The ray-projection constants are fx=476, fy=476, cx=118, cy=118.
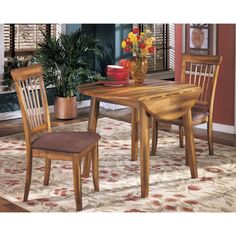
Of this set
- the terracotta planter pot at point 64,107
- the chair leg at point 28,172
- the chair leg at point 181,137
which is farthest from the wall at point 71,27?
the chair leg at point 28,172

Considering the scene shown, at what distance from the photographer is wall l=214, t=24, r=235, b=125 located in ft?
16.1

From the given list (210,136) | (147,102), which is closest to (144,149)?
(147,102)

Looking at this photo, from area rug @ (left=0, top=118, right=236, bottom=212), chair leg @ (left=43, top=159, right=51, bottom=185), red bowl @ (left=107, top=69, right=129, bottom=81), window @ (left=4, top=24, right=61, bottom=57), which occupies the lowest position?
area rug @ (left=0, top=118, right=236, bottom=212)

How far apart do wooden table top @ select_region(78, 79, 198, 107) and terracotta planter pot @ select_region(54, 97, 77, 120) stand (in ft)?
7.23

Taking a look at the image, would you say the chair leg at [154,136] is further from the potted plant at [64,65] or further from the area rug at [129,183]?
the potted plant at [64,65]

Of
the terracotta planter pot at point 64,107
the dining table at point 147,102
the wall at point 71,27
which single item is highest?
the wall at point 71,27

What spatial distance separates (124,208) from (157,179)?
2.16 ft

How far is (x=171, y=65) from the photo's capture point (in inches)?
321

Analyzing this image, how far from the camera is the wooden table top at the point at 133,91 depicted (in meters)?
3.13

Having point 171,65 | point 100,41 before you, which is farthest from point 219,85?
point 171,65

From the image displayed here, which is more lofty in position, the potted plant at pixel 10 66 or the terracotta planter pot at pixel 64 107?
the potted plant at pixel 10 66

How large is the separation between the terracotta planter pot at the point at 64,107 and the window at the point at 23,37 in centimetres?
82

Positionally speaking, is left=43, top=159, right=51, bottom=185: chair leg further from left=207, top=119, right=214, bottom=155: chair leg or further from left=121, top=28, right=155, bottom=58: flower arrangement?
left=207, top=119, right=214, bottom=155: chair leg

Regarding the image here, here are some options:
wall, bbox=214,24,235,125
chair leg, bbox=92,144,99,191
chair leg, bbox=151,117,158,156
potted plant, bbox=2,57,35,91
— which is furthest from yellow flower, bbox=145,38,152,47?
potted plant, bbox=2,57,35,91
